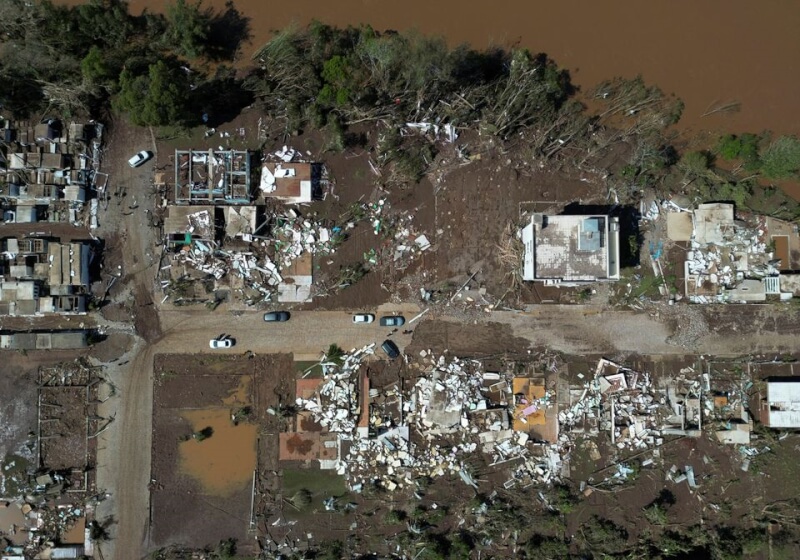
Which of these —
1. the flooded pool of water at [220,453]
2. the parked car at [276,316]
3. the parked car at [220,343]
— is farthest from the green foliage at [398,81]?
the flooded pool of water at [220,453]

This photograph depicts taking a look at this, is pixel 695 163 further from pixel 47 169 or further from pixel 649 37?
pixel 47 169

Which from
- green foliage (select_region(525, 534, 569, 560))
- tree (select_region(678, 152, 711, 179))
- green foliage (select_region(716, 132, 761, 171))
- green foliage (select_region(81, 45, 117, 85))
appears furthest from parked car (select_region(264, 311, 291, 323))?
green foliage (select_region(716, 132, 761, 171))

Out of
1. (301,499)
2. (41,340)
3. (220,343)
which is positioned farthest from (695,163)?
(41,340)

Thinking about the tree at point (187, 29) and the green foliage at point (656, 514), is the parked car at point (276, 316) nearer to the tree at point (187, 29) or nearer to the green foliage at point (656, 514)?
the tree at point (187, 29)

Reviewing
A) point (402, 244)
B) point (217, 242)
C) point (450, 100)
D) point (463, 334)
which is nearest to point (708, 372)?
point (463, 334)

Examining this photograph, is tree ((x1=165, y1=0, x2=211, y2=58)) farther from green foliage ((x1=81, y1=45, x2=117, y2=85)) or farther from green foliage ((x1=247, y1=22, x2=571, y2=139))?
green foliage ((x1=81, y1=45, x2=117, y2=85))

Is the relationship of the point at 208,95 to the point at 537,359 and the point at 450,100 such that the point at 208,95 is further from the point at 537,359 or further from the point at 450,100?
the point at 537,359

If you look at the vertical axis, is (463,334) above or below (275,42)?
below

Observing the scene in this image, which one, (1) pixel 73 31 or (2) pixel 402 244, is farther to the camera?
(2) pixel 402 244
